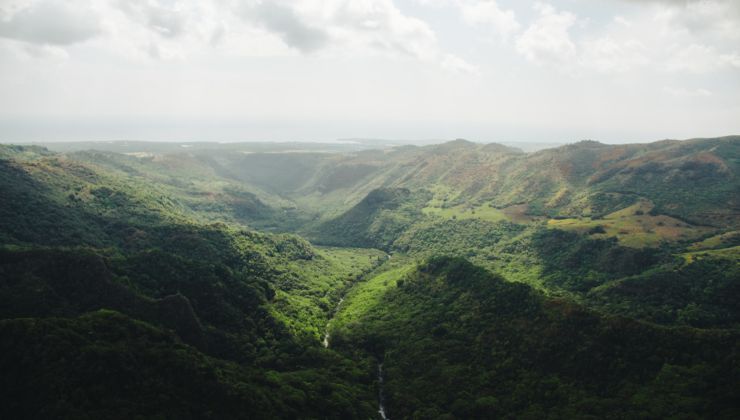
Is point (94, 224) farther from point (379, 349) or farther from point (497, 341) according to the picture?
point (497, 341)

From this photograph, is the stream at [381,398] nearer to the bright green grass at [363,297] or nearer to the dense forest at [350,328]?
the dense forest at [350,328]

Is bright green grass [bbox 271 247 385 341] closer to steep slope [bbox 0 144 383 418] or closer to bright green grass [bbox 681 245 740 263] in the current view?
steep slope [bbox 0 144 383 418]

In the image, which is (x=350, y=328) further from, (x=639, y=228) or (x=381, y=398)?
(x=639, y=228)

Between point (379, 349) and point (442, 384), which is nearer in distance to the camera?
point (442, 384)

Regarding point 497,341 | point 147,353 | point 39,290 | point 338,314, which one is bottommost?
point 338,314

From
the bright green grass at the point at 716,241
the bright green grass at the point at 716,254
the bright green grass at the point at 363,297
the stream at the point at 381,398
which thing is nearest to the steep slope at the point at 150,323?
the stream at the point at 381,398

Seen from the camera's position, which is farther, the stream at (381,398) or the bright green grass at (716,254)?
the bright green grass at (716,254)

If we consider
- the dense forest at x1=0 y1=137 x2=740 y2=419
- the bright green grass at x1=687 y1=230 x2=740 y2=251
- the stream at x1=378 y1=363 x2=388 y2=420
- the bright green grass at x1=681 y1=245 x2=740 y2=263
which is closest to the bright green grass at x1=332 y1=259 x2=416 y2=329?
the dense forest at x1=0 y1=137 x2=740 y2=419

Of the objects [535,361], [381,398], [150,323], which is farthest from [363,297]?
[150,323]

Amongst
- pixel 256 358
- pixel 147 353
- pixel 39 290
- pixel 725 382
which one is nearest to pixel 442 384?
pixel 256 358

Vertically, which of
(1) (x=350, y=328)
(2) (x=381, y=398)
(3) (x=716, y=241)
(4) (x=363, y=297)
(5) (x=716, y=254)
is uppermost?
(3) (x=716, y=241)

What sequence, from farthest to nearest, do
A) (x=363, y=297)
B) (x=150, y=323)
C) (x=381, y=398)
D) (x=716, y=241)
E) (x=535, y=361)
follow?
(x=363, y=297) → (x=716, y=241) → (x=381, y=398) → (x=535, y=361) → (x=150, y=323)
